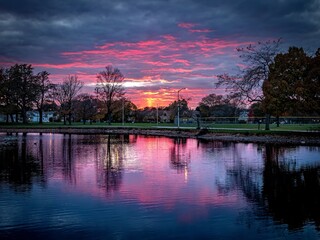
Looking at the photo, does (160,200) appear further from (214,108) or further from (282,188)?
(214,108)

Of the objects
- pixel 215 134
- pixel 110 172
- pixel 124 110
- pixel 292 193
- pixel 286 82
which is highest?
pixel 286 82

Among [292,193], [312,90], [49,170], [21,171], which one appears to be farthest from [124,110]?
[292,193]

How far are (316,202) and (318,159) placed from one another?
1511 centimetres

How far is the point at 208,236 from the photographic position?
36.7ft

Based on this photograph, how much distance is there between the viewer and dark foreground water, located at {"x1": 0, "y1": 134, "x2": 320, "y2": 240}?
1165 centimetres

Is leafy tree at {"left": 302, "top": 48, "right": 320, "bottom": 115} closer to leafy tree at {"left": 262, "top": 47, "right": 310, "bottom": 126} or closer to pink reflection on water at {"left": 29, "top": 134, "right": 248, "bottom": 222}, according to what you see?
leafy tree at {"left": 262, "top": 47, "right": 310, "bottom": 126}

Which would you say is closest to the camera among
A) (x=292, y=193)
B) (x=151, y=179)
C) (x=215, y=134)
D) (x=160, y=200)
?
(x=160, y=200)

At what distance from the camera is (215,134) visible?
5966cm

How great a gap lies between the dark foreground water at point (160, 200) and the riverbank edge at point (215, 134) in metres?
21.2

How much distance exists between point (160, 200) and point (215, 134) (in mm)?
44837

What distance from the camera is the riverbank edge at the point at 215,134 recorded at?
156 feet

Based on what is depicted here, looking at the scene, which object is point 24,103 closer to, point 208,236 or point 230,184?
point 230,184

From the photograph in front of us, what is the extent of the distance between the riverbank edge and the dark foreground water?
69.4ft

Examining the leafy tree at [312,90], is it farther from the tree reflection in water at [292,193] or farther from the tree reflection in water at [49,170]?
the tree reflection in water at [49,170]
